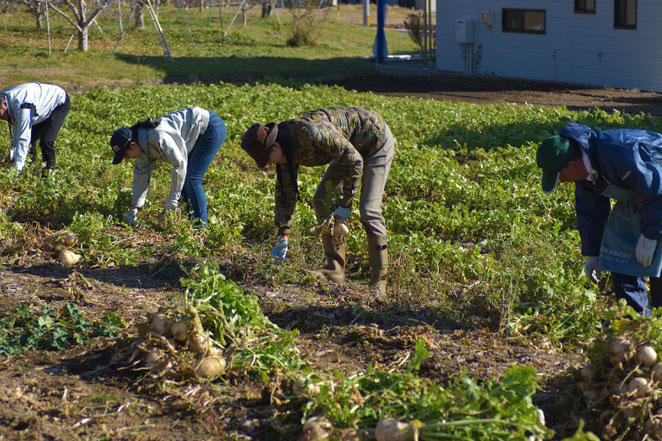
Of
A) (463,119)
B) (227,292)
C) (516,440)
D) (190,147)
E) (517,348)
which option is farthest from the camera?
(463,119)

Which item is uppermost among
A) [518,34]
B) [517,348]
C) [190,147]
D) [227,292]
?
[518,34]

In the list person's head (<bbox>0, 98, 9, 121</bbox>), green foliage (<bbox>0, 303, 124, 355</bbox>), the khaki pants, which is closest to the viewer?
green foliage (<bbox>0, 303, 124, 355</bbox>)

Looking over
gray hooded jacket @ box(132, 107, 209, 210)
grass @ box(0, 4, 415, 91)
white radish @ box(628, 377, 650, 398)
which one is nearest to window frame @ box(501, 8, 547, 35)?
grass @ box(0, 4, 415, 91)

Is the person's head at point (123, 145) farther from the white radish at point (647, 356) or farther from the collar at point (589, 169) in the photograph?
the white radish at point (647, 356)

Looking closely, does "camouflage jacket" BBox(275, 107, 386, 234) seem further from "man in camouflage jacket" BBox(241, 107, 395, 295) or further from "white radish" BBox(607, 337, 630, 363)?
"white radish" BBox(607, 337, 630, 363)

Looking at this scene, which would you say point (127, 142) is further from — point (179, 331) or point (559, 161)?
point (559, 161)

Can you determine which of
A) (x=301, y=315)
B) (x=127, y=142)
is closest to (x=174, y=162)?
(x=127, y=142)

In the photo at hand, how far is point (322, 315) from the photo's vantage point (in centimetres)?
535

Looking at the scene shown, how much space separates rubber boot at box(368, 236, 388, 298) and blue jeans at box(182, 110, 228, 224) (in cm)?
194

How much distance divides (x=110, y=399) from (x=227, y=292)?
0.82m

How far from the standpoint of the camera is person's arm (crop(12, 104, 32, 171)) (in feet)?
26.2

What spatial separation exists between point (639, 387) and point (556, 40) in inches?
709

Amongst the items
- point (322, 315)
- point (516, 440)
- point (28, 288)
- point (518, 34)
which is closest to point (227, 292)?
point (322, 315)

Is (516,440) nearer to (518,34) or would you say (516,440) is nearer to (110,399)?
(110,399)
